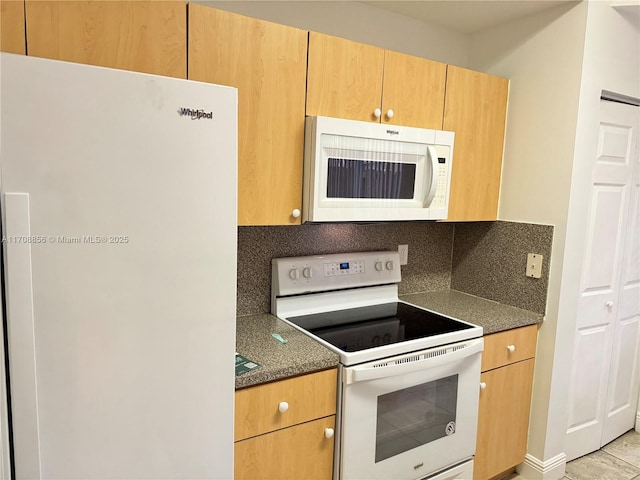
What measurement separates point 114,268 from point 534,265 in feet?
6.57

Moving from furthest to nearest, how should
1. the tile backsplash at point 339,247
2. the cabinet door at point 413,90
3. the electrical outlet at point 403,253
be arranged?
the electrical outlet at point 403,253 → the tile backsplash at point 339,247 → the cabinet door at point 413,90

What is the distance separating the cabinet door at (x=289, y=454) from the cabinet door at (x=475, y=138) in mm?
1232

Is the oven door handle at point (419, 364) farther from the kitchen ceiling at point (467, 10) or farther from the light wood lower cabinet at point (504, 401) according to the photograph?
the kitchen ceiling at point (467, 10)

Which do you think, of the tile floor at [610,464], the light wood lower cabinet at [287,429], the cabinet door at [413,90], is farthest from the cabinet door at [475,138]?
the tile floor at [610,464]

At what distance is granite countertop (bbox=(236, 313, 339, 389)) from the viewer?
1.54m

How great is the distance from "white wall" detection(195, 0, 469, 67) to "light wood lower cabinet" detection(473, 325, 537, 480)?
155cm

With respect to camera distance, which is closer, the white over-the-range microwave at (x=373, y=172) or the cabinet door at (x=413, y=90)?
the white over-the-range microwave at (x=373, y=172)

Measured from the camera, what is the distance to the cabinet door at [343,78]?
181cm

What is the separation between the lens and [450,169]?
2.15m

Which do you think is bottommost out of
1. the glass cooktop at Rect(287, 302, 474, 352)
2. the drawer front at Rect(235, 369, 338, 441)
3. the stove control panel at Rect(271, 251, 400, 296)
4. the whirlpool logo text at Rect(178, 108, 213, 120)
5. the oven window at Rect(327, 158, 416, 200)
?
the drawer front at Rect(235, 369, 338, 441)

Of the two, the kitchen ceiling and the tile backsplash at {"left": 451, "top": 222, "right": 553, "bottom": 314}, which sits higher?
the kitchen ceiling

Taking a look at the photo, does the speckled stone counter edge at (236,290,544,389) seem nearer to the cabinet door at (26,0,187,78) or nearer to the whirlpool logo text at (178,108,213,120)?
the whirlpool logo text at (178,108,213,120)

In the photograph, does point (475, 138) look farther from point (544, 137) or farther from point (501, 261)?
point (501, 261)

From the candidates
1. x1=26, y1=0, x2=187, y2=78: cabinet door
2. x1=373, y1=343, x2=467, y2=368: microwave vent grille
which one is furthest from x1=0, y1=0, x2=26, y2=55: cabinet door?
x1=373, y1=343, x2=467, y2=368: microwave vent grille
